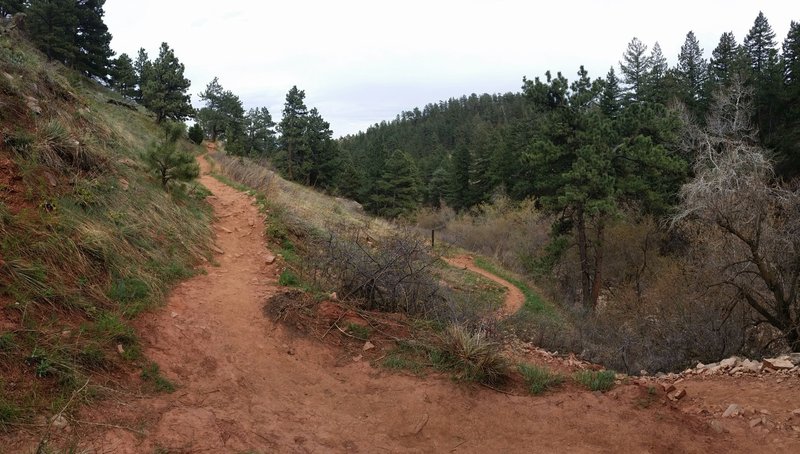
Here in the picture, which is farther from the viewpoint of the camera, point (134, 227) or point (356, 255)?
point (356, 255)

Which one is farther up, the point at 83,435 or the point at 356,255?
A: the point at 356,255

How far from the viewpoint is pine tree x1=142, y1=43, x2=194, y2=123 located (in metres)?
27.3

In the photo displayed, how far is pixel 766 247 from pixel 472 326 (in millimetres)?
5362

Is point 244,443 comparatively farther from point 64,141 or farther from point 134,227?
point 64,141

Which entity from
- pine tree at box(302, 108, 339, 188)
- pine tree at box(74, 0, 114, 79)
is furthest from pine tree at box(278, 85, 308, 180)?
pine tree at box(74, 0, 114, 79)

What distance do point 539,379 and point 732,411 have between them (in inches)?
69.6

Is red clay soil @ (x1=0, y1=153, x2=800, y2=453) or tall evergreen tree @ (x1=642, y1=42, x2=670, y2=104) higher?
tall evergreen tree @ (x1=642, y1=42, x2=670, y2=104)

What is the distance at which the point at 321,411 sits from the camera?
4898 mm

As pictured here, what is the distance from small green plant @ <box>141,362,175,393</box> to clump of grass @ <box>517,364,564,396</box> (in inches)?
144

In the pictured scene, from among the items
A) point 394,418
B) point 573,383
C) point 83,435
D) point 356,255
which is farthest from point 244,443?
point 356,255

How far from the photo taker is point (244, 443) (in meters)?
3.96

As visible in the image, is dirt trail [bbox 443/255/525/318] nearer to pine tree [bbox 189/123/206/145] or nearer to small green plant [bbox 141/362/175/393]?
small green plant [bbox 141/362/175/393]

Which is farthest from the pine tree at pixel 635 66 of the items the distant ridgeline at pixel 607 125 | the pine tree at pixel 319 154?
the pine tree at pixel 319 154

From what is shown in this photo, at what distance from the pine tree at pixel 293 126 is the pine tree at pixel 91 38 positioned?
1204cm
